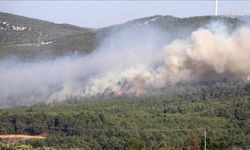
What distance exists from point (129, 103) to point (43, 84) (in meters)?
16.8

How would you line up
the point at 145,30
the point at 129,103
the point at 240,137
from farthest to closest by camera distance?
the point at 145,30, the point at 129,103, the point at 240,137

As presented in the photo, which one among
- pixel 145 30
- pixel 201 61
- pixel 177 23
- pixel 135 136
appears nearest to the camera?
pixel 135 136

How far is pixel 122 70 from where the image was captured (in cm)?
10031

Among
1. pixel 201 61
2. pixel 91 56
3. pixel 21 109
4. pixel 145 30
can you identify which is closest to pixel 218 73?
pixel 201 61

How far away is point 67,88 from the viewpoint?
102938mm

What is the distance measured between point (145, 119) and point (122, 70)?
17.9m

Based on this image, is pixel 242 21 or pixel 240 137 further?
pixel 242 21

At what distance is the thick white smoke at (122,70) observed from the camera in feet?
287

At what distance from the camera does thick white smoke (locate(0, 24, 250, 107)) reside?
8744cm

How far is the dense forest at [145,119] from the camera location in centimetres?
Answer: 7344

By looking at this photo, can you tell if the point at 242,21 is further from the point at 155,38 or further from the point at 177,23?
the point at 177,23

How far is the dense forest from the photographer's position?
73.4 metres

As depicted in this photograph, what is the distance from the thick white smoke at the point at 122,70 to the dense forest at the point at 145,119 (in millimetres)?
1909

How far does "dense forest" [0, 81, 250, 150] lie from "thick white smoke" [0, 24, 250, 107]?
6.26 feet
